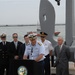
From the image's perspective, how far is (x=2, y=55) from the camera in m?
8.00

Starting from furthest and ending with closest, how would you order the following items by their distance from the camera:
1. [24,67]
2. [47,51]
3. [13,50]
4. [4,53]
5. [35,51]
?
[47,51]
[13,50]
[4,53]
[35,51]
[24,67]

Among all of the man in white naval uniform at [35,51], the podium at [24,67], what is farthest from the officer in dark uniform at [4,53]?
the podium at [24,67]

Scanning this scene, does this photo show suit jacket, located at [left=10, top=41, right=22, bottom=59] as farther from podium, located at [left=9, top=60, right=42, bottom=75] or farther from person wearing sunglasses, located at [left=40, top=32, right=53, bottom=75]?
podium, located at [left=9, top=60, right=42, bottom=75]

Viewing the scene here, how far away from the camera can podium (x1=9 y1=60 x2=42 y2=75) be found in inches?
250

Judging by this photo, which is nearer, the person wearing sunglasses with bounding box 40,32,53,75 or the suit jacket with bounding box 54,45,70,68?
the suit jacket with bounding box 54,45,70,68

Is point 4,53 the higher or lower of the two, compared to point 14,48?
lower

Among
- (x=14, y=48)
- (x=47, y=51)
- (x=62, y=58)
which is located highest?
(x=14, y=48)

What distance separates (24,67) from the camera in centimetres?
636

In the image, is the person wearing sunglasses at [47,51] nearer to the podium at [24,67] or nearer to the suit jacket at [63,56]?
the suit jacket at [63,56]

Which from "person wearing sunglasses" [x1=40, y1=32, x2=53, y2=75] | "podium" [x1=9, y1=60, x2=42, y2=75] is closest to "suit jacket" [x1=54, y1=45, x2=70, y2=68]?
"person wearing sunglasses" [x1=40, y1=32, x2=53, y2=75]

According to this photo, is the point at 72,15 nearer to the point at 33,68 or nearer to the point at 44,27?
the point at 44,27

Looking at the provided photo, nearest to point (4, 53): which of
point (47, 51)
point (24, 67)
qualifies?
point (47, 51)

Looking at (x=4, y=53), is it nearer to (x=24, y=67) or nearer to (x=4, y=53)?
(x=4, y=53)

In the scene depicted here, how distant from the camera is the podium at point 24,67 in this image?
6.35 metres
